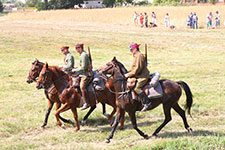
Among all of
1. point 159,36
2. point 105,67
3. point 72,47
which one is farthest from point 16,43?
point 105,67

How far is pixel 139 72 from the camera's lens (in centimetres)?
985

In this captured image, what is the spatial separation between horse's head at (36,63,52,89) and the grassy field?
5.14 feet

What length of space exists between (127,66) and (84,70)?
45.1 feet

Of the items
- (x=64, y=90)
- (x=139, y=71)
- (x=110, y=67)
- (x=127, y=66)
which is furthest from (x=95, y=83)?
(x=127, y=66)

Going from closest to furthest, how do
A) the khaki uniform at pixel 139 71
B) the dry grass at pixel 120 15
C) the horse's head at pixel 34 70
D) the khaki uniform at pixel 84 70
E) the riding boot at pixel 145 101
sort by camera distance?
the khaki uniform at pixel 139 71, the riding boot at pixel 145 101, the khaki uniform at pixel 84 70, the horse's head at pixel 34 70, the dry grass at pixel 120 15

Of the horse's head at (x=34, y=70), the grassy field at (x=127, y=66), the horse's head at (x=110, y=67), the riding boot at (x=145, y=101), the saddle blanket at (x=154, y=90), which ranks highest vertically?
the horse's head at (x=110, y=67)

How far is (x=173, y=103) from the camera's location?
1033cm

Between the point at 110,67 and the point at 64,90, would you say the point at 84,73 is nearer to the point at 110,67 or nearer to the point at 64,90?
the point at 64,90

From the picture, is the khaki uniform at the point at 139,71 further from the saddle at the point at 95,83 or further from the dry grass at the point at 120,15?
the dry grass at the point at 120,15

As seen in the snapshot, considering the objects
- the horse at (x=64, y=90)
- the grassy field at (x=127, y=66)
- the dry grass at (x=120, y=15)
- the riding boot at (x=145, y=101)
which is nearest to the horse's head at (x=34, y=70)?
the horse at (x=64, y=90)

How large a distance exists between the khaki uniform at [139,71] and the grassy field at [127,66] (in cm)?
162

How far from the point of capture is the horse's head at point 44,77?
1107cm

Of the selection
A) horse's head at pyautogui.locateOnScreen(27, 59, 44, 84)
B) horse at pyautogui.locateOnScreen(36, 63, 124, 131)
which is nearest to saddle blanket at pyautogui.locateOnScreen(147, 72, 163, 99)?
horse at pyautogui.locateOnScreen(36, 63, 124, 131)

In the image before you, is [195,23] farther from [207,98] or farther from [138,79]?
[138,79]
